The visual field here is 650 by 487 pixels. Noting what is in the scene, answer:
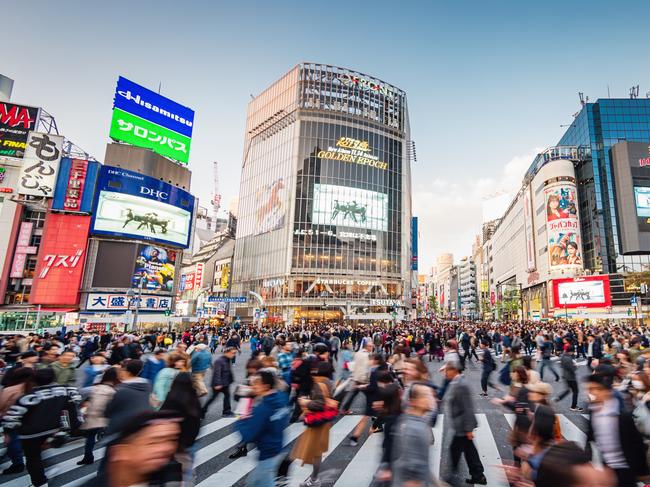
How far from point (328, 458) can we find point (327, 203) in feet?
207

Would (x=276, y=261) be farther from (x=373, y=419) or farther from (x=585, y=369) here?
(x=373, y=419)

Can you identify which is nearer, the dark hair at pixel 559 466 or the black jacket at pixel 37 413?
the dark hair at pixel 559 466

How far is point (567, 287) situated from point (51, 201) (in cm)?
7459

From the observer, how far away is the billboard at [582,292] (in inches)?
2173

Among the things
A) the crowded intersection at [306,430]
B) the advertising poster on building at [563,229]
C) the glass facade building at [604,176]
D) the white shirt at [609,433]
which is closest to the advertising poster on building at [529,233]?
the glass facade building at [604,176]

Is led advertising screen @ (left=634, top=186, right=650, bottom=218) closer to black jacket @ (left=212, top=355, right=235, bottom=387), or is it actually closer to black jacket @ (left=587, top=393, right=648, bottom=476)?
black jacket @ (left=587, top=393, right=648, bottom=476)

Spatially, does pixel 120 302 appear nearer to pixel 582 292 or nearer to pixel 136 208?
pixel 136 208

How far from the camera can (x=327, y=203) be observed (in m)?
68.8

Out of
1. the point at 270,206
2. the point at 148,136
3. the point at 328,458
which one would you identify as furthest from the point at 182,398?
the point at 270,206

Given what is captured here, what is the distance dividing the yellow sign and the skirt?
222ft

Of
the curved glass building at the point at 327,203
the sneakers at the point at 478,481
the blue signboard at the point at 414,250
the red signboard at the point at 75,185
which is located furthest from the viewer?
the blue signboard at the point at 414,250

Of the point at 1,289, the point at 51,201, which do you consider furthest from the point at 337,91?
the point at 1,289

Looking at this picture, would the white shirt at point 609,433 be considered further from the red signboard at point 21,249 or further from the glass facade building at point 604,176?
the glass facade building at point 604,176

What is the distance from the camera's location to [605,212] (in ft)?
212
